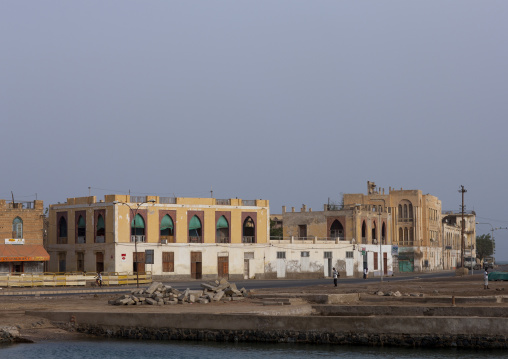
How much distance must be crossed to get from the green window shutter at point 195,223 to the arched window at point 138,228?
498 cm

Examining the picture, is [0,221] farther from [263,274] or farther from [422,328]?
[422,328]

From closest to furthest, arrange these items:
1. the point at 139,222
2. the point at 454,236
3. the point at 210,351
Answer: the point at 210,351
the point at 139,222
the point at 454,236

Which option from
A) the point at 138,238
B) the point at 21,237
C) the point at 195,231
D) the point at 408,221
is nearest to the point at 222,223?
the point at 195,231

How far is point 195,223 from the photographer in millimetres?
75062

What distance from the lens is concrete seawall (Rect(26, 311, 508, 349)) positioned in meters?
28.6

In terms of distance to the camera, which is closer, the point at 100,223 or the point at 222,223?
the point at 100,223

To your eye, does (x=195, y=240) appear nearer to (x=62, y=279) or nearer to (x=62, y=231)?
(x=62, y=231)

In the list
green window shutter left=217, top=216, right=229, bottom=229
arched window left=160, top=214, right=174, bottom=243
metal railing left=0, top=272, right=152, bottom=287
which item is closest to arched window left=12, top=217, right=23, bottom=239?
metal railing left=0, top=272, right=152, bottom=287

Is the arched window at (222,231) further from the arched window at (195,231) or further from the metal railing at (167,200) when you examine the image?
the metal railing at (167,200)

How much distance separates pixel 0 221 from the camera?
6397 centimetres

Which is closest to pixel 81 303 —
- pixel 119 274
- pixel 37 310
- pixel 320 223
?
pixel 37 310

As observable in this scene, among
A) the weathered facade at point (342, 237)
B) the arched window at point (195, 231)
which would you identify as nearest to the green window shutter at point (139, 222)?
the arched window at point (195, 231)

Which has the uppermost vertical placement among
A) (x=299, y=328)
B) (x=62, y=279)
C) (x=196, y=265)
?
(x=196, y=265)

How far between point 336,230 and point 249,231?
59.6ft
